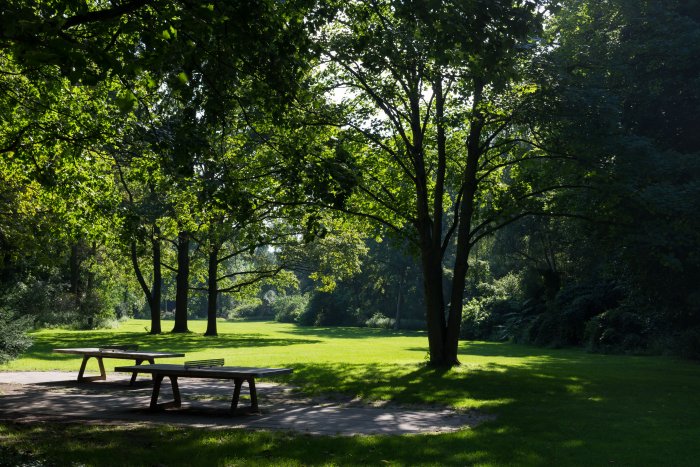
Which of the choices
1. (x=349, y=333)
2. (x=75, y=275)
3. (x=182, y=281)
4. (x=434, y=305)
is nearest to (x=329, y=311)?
(x=349, y=333)

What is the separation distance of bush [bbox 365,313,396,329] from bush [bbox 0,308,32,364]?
51688 millimetres

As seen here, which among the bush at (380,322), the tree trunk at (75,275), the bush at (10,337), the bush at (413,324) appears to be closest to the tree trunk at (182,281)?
the tree trunk at (75,275)

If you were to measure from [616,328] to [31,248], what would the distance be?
24999 mm

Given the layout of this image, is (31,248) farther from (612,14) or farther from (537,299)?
(537,299)

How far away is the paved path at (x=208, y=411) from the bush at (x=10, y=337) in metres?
3.99

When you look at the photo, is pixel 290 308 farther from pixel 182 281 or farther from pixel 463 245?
pixel 463 245

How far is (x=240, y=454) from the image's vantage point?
8.30 meters

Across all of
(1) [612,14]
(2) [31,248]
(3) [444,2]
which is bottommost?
(2) [31,248]

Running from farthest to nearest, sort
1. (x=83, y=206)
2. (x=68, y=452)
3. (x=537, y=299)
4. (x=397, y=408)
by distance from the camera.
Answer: (x=537, y=299)
(x=83, y=206)
(x=397, y=408)
(x=68, y=452)

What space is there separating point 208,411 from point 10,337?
1038 centimetres

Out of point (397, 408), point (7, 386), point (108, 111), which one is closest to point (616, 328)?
point (397, 408)

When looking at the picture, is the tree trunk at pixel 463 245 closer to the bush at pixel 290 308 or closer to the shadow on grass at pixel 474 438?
the shadow on grass at pixel 474 438

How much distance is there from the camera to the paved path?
10648 mm

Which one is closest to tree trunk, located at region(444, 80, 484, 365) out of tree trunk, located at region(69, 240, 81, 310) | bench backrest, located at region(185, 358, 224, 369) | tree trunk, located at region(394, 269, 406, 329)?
bench backrest, located at region(185, 358, 224, 369)
